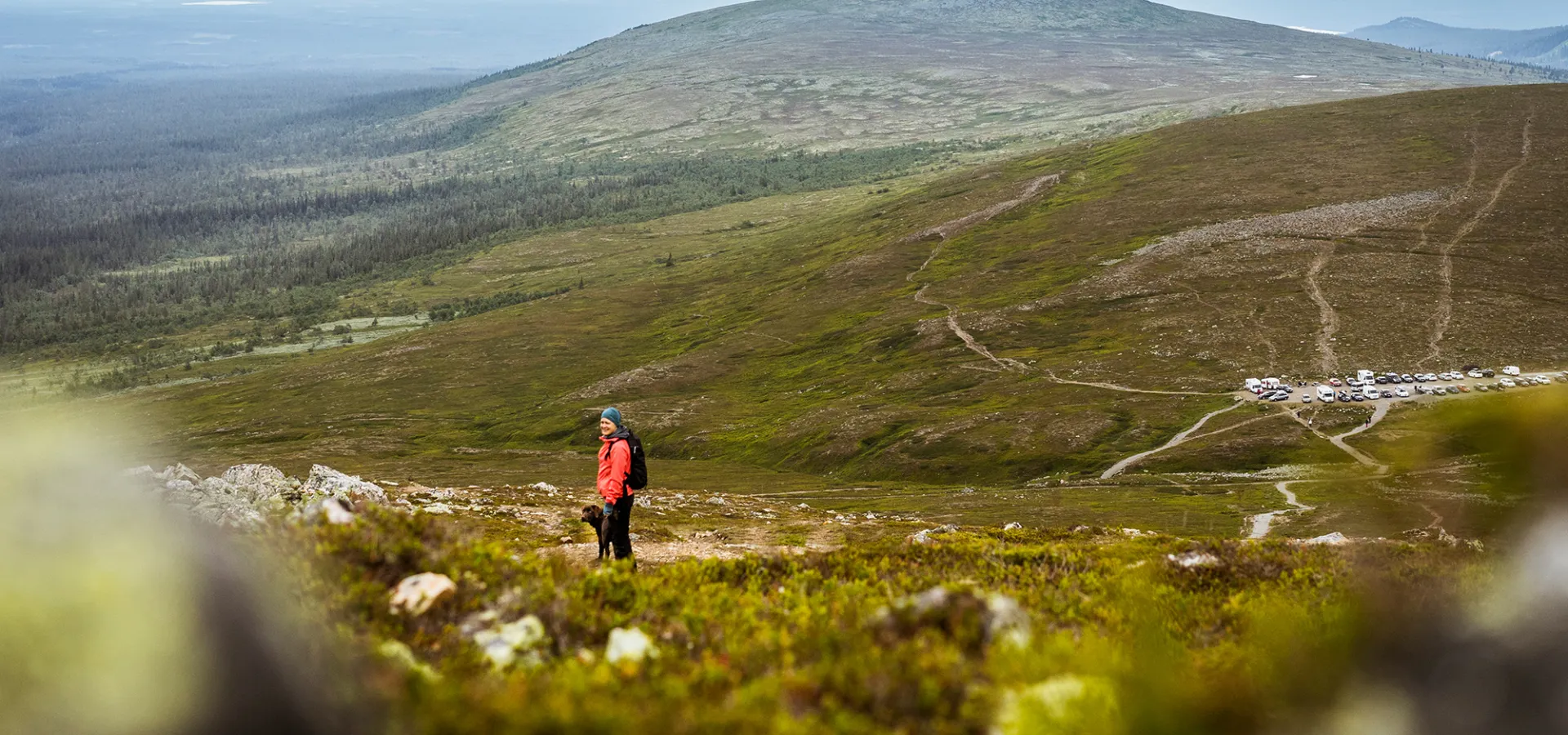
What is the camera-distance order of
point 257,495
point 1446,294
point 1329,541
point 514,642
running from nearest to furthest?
point 514,642, point 1329,541, point 257,495, point 1446,294

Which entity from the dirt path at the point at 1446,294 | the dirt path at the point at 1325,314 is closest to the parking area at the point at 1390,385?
the dirt path at the point at 1325,314

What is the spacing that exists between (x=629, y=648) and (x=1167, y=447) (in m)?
127

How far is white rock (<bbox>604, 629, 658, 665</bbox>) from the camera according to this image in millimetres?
10688

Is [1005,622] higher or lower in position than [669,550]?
higher

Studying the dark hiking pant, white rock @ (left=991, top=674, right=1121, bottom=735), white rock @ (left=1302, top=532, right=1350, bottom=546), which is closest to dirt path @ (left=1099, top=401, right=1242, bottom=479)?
white rock @ (left=1302, top=532, right=1350, bottom=546)

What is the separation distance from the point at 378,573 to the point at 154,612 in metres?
4.84

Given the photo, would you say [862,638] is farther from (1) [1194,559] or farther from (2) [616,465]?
(2) [616,465]

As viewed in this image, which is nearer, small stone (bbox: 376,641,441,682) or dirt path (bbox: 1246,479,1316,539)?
small stone (bbox: 376,641,441,682)

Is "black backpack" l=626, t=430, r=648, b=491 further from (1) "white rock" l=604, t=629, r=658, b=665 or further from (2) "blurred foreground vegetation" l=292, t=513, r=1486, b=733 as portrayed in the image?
(1) "white rock" l=604, t=629, r=658, b=665

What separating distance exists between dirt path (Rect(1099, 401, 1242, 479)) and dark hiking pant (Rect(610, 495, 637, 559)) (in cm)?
10513

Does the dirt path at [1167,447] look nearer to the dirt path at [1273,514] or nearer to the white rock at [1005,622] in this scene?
the dirt path at [1273,514]

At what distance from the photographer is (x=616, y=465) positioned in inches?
942

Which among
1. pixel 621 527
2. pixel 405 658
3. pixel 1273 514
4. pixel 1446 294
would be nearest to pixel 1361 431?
pixel 1273 514

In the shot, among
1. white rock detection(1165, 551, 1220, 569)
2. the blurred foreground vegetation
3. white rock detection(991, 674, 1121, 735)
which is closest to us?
white rock detection(991, 674, 1121, 735)
